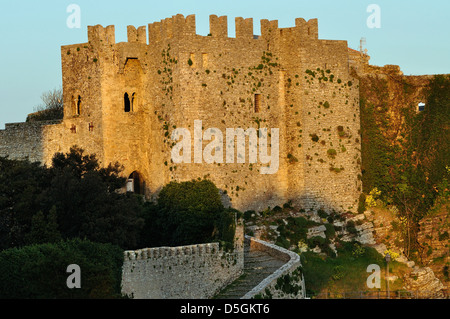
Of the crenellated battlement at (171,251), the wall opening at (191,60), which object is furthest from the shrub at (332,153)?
the crenellated battlement at (171,251)

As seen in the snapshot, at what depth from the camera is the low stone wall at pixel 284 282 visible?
45.6 metres

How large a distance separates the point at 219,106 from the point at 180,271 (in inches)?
433

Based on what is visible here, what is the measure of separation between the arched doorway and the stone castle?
0.06 meters

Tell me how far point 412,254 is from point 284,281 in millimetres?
14565

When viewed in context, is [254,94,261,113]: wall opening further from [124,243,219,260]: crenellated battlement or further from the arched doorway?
[124,243,219,260]: crenellated battlement

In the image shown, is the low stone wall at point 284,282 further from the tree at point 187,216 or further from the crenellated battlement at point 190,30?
the crenellated battlement at point 190,30

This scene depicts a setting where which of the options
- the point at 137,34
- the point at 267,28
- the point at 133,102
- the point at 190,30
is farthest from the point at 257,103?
the point at 137,34

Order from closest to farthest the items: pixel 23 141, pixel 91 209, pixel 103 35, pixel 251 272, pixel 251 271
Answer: pixel 91 209 < pixel 251 272 < pixel 251 271 < pixel 103 35 < pixel 23 141

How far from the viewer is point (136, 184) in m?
58.0

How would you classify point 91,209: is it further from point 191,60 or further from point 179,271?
point 191,60

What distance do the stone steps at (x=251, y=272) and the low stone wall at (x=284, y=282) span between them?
508mm
